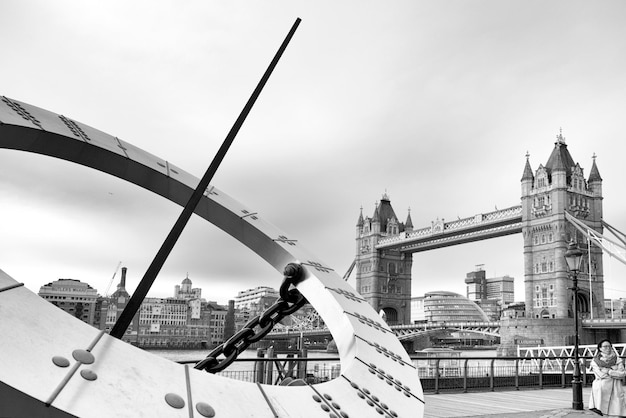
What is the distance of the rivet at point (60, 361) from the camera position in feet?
3.65

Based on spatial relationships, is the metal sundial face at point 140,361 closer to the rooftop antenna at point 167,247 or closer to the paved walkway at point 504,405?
the rooftop antenna at point 167,247

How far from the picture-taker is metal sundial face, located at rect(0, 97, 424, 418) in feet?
3.51

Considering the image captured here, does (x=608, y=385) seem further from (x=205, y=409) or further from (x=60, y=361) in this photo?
(x=60, y=361)

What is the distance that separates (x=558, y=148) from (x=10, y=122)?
44908 mm

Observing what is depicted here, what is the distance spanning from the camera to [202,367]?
178 cm

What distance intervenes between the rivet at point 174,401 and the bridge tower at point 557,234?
3964cm

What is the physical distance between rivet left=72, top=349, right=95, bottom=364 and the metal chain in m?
0.55

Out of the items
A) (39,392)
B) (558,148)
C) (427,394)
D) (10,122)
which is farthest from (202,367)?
(558,148)

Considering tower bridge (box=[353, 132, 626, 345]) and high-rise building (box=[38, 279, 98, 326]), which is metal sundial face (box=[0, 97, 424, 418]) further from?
tower bridge (box=[353, 132, 626, 345])

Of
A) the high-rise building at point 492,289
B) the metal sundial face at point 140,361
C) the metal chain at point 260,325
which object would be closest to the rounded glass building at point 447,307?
the high-rise building at point 492,289

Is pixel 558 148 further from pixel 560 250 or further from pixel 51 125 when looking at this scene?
pixel 51 125

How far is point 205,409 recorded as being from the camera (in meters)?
1.20

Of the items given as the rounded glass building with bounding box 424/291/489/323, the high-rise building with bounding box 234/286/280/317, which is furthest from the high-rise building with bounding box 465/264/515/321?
the high-rise building with bounding box 234/286/280/317

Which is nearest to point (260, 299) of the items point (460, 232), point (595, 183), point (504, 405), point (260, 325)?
point (504, 405)
